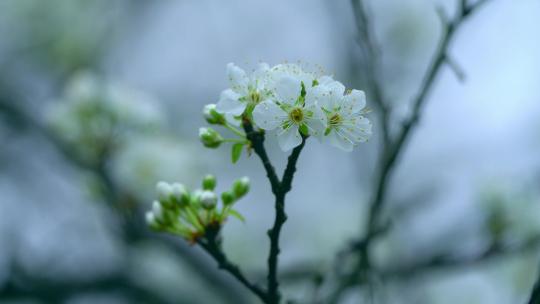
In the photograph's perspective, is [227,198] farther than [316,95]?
Yes

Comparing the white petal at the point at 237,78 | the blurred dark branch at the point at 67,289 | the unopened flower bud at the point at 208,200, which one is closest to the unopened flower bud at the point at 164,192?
the unopened flower bud at the point at 208,200

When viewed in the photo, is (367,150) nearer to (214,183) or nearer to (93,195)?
(93,195)

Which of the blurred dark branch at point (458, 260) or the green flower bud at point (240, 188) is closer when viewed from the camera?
the green flower bud at point (240, 188)

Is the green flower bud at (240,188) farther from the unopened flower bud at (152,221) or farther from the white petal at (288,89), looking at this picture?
the white petal at (288,89)

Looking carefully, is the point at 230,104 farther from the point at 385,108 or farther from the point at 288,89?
the point at 385,108

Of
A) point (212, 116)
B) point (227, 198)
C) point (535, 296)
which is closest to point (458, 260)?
point (535, 296)

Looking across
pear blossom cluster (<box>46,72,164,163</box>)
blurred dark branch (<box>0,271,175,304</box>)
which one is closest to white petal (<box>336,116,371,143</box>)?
pear blossom cluster (<box>46,72,164,163</box>)
